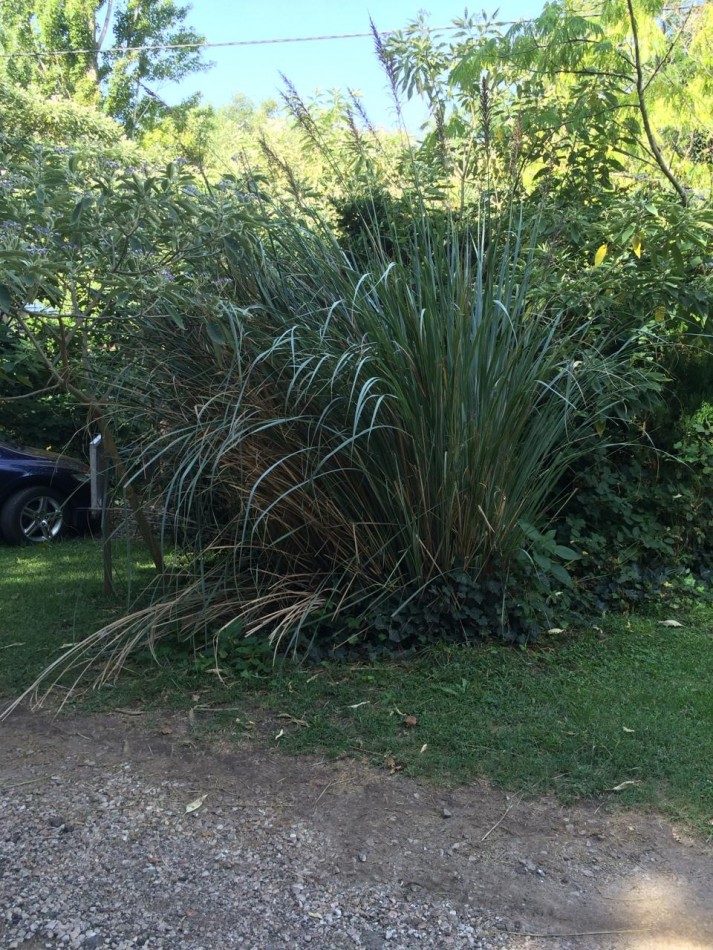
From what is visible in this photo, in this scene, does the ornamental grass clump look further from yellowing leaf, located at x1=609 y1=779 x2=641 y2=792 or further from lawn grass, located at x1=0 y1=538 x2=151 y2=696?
yellowing leaf, located at x1=609 y1=779 x2=641 y2=792

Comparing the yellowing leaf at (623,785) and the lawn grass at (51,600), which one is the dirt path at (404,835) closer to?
the yellowing leaf at (623,785)

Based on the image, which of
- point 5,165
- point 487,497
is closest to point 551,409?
point 487,497

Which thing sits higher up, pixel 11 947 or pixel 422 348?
pixel 422 348

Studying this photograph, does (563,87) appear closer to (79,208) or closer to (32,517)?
(79,208)

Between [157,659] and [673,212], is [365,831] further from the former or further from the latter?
[673,212]

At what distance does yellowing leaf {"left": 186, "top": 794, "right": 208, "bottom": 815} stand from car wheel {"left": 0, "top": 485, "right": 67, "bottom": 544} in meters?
5.79

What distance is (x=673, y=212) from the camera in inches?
208

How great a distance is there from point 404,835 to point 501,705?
1.10 metres

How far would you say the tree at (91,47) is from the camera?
24.0 m

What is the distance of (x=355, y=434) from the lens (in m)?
4.30

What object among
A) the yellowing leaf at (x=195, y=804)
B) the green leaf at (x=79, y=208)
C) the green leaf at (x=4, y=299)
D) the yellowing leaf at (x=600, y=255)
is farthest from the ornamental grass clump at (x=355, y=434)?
Result: the yellowing leaf at (x=195, y=804)

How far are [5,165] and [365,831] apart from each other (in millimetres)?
4046

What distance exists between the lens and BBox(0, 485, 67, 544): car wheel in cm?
874

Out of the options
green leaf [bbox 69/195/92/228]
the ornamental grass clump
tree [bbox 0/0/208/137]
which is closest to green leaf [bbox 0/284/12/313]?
green leaf [bbox 69/195/92/228]
